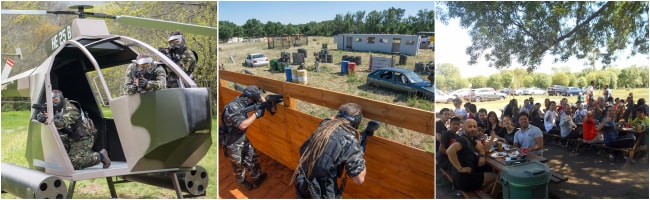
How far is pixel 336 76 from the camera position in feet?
16.7

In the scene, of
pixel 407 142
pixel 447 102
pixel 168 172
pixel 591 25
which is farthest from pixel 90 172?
pixel 591 25

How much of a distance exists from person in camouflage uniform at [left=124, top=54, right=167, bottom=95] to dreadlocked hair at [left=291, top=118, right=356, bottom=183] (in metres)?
1.33

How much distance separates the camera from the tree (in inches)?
177

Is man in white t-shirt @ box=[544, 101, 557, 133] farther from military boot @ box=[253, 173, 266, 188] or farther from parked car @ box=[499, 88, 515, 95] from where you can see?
military boot @ box=[253, 173, 266, 188]

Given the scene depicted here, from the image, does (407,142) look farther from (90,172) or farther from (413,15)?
(90,172)

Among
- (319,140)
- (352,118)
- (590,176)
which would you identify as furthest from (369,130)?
(590,176)

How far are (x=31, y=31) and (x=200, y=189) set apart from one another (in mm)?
3831

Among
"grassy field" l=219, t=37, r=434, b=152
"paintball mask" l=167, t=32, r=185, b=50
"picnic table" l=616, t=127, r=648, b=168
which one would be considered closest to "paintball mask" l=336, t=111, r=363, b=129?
"grassy field" l=219, t=37, r=434, b=152

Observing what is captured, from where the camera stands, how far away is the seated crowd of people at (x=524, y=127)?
4492mm

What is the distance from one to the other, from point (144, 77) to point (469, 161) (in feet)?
9.62

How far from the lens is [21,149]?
678 cm

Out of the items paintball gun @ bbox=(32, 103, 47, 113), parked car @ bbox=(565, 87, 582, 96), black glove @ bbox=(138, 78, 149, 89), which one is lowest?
paintball gun @ bbox=(32, 103, 47, 113)

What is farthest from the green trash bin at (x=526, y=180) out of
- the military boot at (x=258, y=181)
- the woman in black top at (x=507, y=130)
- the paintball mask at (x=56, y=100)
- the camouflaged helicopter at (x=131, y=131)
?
the paintball mask at (x=56, y=100)

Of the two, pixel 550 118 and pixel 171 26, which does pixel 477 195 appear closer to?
pixel 550 118
